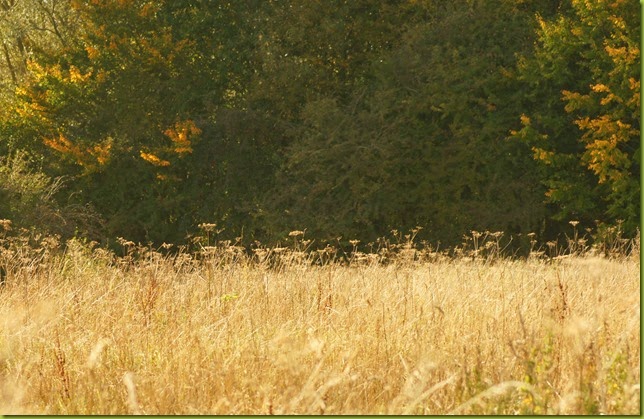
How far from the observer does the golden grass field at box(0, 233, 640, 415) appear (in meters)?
3.71

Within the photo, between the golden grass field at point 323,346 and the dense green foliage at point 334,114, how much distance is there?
955cm

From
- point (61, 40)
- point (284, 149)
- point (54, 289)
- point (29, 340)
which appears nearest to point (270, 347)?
point (29, 340)

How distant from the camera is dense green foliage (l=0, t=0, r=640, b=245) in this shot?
683 inches

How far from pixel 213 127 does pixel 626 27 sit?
8826 mm

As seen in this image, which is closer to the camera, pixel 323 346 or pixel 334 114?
pixel 323 346

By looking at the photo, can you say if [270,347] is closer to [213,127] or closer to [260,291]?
[260,291]

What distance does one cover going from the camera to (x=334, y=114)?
1867 cm

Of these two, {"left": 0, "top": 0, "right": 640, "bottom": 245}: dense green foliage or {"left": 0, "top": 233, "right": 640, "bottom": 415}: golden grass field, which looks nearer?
{"left": 0, "top": 233, "right": 640, "bottom": 415}: golden grass field

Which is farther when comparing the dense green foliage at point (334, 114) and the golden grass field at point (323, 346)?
the dense green foliage at point (334, 114)

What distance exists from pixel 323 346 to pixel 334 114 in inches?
568

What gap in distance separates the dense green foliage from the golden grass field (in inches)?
376

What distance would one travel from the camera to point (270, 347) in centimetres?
448

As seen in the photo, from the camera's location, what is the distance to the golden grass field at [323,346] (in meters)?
3.71

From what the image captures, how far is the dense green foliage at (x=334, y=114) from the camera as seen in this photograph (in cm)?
1736
